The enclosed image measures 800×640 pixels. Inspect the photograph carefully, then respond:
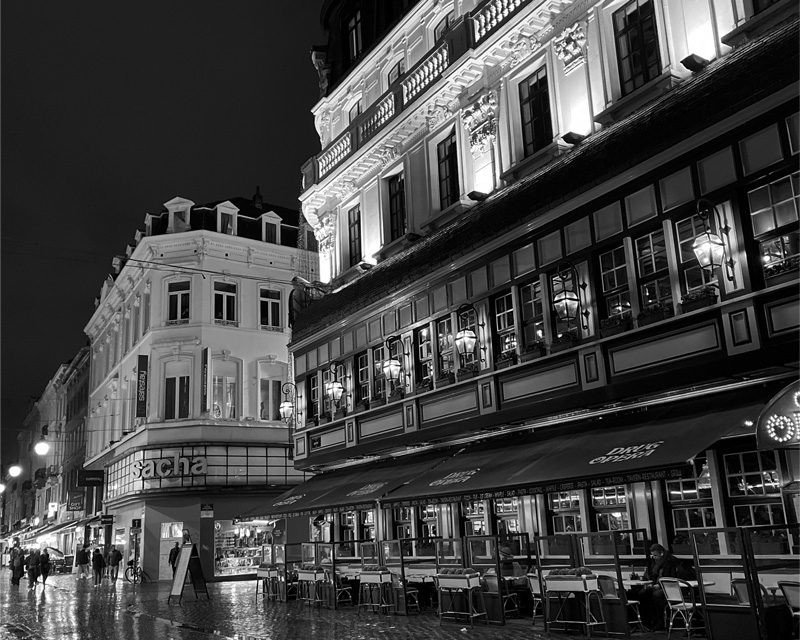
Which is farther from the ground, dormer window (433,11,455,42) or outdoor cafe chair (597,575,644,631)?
dormer window (433,11,455,42)

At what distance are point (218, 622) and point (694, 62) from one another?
14492mm

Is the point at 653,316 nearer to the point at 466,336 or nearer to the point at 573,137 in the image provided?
the point at 573,137

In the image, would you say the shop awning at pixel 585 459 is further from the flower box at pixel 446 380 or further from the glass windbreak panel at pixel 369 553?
the glass windbreak panel at pixel 369 553

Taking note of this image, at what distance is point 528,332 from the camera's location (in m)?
16.7

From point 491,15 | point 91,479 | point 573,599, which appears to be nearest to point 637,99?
point 491,15

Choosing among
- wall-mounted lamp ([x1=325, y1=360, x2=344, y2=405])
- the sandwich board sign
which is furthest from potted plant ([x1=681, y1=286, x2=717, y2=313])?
the sandwich board sign

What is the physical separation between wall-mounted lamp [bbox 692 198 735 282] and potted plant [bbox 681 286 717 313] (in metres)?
0.34

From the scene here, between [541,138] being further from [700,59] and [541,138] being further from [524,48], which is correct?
[700,59]

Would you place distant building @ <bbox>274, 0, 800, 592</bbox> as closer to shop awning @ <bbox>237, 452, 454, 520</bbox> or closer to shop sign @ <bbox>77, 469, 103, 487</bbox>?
shop awning @ <bbox>237, 452, 454, 520</bbox>

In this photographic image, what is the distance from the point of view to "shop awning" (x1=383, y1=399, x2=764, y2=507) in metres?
11.6

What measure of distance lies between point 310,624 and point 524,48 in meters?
13.2

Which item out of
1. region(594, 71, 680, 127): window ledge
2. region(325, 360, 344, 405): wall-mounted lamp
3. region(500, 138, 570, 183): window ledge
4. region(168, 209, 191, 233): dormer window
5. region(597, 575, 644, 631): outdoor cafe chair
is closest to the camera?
region(597, 575, 644, 631): outdoor cafe chair

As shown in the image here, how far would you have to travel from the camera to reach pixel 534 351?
16031 millimetres

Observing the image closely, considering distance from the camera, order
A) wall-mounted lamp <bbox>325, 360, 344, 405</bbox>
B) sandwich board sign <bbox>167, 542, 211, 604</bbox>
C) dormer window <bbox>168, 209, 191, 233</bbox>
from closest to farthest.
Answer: sandwich board sign <bbox>167, 542, 211, 604</bbox>, wall-mounted lamp <bbox>325, 360, 344, 405</bbox>, dormer window <bbox>168, 209, 191, 233</bbox>
